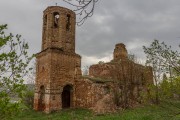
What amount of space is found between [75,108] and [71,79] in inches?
99.6

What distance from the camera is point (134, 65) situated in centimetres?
2230

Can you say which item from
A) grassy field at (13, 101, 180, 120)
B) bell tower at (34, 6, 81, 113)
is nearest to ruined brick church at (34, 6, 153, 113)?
bell tower at (34, 6, 81, 113)

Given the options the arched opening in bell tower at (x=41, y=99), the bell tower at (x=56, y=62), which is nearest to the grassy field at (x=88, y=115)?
the arched opening in bell tower at (x=41, y=99)

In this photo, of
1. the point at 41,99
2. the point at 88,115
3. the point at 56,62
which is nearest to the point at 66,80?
the point at 56,62

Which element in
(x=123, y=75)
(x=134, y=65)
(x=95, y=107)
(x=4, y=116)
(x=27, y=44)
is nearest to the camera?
(x=4, y=116)

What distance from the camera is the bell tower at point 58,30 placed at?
1873cm

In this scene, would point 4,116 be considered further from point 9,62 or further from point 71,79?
point 71,79

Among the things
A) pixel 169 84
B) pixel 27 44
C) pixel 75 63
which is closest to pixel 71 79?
pixel 75 63

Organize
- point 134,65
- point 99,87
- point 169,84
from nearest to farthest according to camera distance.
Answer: point 169,84, point 99,87, point 134,65

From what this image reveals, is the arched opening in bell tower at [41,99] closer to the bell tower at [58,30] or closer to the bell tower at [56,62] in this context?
the bell tower at [56,62]

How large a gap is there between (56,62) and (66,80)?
1808 millimetres

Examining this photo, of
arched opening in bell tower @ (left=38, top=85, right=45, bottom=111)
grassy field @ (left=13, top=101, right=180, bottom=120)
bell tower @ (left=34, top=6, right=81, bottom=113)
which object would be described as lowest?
grassy field @ (left=13, top=101, right=180, bottom=120)

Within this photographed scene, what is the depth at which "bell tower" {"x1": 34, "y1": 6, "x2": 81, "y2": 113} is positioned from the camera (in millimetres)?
17703

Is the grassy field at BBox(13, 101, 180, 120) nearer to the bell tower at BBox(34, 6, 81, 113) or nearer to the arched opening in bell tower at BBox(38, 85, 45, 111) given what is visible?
the arched opening in bell tower at BBox(38, 85, 45, 111)
